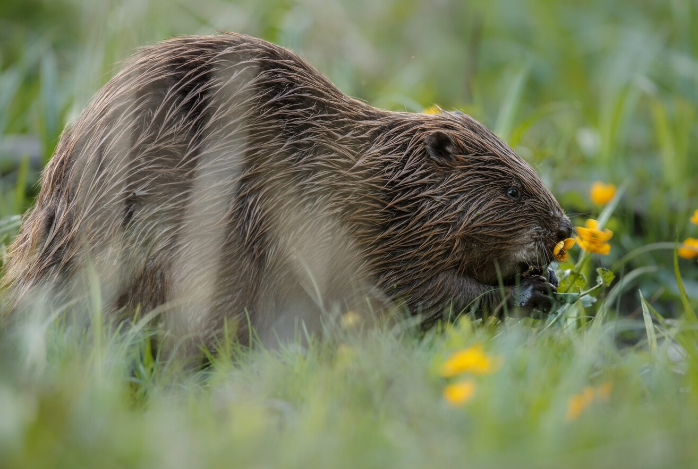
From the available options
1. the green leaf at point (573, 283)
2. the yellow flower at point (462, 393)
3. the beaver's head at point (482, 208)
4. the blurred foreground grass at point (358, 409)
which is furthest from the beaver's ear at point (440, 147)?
the yellow flower at point (462, 393)

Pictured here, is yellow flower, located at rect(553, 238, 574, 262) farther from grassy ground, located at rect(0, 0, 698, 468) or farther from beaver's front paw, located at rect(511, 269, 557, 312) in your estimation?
beaver's front paw, located at rect(511, 269, 557, 312)

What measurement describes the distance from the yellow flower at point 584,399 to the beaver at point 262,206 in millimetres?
972

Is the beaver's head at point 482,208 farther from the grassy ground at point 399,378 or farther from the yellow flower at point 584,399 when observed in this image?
the yellow flower at point 584,399

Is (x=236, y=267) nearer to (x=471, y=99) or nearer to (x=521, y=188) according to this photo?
(x=521, y=188)

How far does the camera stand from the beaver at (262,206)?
3.18 meters

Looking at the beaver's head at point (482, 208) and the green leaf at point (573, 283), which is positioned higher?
the beaver's head at point (482, 208)

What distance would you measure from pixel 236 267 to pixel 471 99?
404 cm

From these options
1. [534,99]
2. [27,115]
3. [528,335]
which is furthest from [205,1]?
[528,335]

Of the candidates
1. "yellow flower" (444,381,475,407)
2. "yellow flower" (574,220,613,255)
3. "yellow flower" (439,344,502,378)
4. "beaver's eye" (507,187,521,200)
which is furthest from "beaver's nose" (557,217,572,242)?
"yellow flower" (444,381,475,407)

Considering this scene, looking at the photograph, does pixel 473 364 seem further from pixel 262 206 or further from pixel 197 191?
pixel 197 191

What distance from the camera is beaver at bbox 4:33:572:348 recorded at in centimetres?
318

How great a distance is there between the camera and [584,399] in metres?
2.13

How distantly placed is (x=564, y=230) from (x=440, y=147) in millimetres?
680

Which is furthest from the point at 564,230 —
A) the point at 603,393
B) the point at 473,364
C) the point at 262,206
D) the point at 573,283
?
the point at 473,364
